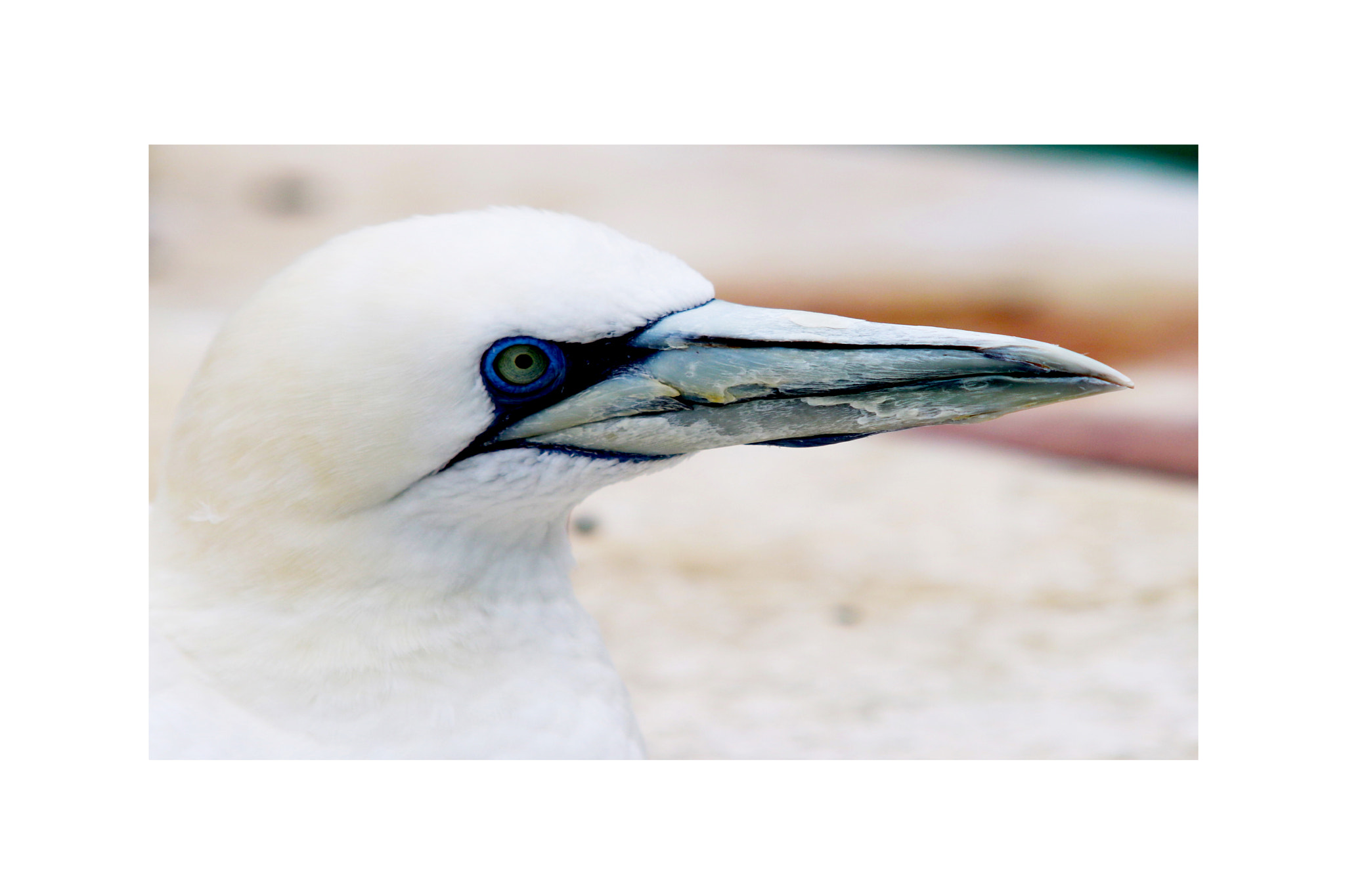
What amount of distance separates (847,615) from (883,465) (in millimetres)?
1030

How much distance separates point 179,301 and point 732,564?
2158mm

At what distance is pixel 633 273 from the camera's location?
65.3 inches

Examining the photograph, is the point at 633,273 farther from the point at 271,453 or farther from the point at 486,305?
the point at 271,453

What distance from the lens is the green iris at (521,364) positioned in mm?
1616

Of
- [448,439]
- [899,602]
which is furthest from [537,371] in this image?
[899,602]

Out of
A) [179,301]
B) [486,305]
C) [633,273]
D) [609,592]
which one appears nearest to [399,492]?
[486,305]

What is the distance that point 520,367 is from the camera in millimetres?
1639

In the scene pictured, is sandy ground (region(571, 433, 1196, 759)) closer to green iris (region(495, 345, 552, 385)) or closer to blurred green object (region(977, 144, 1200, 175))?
blurred green object (region(977, 144, 1200, 175))

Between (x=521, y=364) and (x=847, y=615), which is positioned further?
(x=847, y=615)

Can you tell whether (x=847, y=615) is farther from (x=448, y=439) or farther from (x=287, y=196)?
(x=448, y=439)

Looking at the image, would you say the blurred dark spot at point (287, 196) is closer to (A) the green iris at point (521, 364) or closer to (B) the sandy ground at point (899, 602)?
(B) the sandy ground at point (899, 602)

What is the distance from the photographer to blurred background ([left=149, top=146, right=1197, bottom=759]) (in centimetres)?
300

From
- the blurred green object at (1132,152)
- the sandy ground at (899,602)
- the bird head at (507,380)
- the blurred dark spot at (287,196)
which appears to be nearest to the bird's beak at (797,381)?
the bird head at (507,380)
